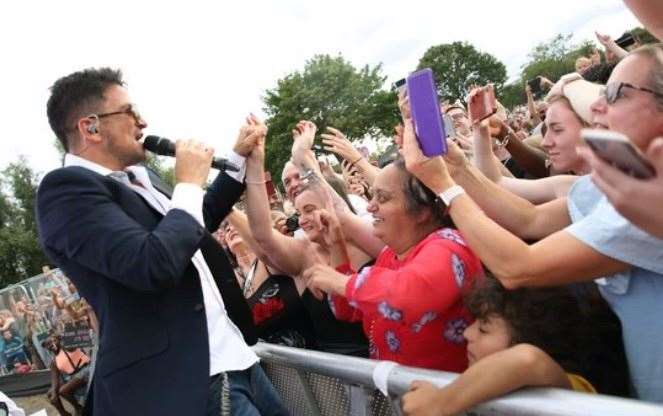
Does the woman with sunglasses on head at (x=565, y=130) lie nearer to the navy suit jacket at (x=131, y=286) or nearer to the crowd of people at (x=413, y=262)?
the crowd of people at (x=413, y=262)

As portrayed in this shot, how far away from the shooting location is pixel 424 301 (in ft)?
5.58

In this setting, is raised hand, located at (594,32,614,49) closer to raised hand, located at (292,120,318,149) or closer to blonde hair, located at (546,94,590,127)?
blonde hair, located at (546,94,590,127)

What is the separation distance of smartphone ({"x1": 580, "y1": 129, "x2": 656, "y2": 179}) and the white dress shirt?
1.26 metres

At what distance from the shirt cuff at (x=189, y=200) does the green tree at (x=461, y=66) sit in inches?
2876

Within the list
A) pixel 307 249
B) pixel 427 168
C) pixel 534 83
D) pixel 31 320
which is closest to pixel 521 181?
pixel 307 249

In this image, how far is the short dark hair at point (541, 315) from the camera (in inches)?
61.9

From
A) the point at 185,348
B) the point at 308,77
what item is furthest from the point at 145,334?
the point at 308,77

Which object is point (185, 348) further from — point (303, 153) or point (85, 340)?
point (85, 340)

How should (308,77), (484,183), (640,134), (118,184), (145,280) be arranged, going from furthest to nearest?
(308,77) < (484,183) < (118,184) < (145,280) < (640,134)

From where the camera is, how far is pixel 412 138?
181cm

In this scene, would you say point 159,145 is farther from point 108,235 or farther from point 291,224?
point 291,224

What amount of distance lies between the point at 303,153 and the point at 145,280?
1778 millimetres

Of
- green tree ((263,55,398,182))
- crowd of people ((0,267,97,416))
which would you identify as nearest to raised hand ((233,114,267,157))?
crowd of people ((0,267,97,416))

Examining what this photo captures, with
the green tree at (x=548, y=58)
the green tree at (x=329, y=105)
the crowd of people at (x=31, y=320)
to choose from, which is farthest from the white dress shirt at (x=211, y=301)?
the green tree at (x=548, y=58)
